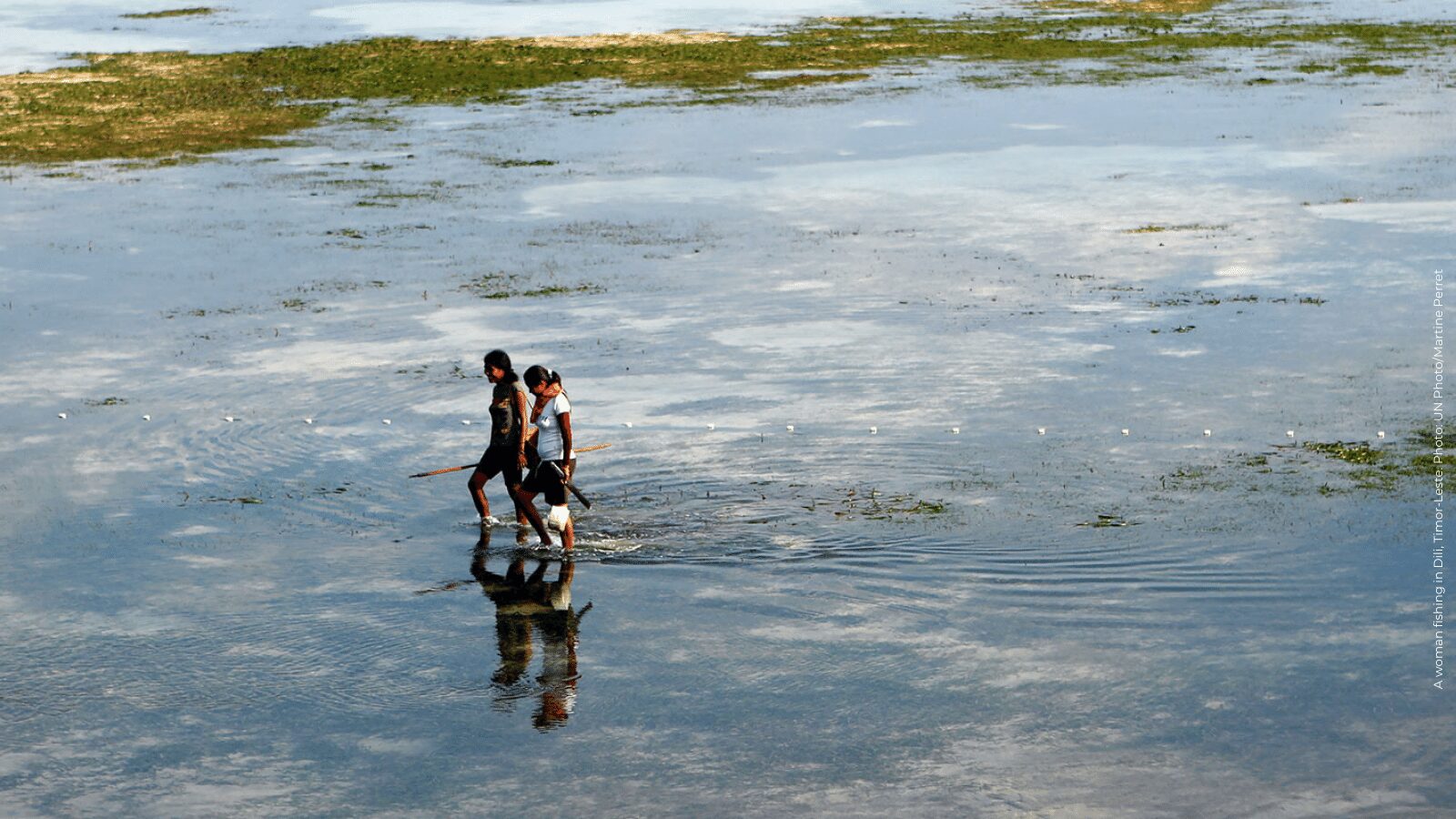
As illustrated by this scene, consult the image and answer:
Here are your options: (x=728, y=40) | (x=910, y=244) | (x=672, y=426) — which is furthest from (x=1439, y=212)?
(x=728, y=40)

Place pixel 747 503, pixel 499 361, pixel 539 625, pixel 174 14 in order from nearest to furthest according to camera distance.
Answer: pixel 539 625 < pixel 499 361 < pixel 747 503 < pixel 174 14

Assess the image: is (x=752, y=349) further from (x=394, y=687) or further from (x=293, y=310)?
(x=394, y=687)

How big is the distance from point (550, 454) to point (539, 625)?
2.09m

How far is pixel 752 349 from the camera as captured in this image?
840 inches

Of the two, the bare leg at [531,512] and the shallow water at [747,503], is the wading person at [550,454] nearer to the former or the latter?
the bare leg at [531,512]

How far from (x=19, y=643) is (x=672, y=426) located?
6756 millimetres

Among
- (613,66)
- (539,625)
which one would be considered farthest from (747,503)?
(613,66)

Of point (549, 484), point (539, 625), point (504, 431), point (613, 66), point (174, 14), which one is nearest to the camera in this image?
point (539, 625)

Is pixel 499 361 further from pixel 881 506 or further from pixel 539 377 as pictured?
pixel 881 506

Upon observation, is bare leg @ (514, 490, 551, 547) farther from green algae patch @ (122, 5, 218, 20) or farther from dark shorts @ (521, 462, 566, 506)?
green algae patch @ (122, 5, 218, 20)

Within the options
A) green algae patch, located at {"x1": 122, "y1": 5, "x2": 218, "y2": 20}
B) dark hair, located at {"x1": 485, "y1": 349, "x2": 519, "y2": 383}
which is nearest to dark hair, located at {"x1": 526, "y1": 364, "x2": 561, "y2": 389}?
dark hair, located at {"x1": 485, "y1": 349, "x2": 519, "y2": 383}

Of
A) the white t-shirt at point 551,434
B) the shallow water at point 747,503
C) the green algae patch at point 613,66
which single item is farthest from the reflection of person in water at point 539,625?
the green algae patch at point 613,66

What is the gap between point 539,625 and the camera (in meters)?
13.4

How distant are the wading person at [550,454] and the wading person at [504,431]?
0.28 m
